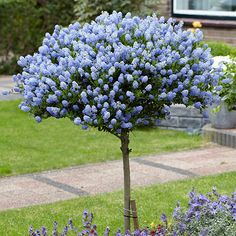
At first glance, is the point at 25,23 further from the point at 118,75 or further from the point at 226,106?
the point at 118,75

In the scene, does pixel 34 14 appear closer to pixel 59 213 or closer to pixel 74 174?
pixel 74 174

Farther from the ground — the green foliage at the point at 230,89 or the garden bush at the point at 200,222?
the green foliage at the point at 230,89

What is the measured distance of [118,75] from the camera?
16.4ft

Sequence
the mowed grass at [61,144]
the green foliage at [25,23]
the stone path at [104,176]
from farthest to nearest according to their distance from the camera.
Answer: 1. the green foliage at [25,23]
2. the mowed grass at [61,144]
3. the stone path at [104,176]

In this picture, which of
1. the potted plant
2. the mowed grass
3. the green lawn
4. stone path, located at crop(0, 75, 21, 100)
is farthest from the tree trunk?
stone path, located at crop(0, 75, 21, 100)

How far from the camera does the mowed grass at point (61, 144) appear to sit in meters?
8.92

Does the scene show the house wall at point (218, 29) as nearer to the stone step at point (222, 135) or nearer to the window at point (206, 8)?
the window at point (206, 8)

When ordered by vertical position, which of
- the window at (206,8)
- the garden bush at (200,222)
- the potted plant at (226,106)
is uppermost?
the window at (206,8)

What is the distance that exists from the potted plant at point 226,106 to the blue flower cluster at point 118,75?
4132 mm

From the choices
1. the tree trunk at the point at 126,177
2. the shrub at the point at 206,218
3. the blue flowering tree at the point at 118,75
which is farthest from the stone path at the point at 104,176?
the blue flowering tree at the point at 118,75

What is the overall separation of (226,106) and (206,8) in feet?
17.5

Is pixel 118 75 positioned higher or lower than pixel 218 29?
lower

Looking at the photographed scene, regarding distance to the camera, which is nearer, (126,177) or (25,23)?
(126,177)

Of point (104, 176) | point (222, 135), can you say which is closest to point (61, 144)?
point (104, 176)
